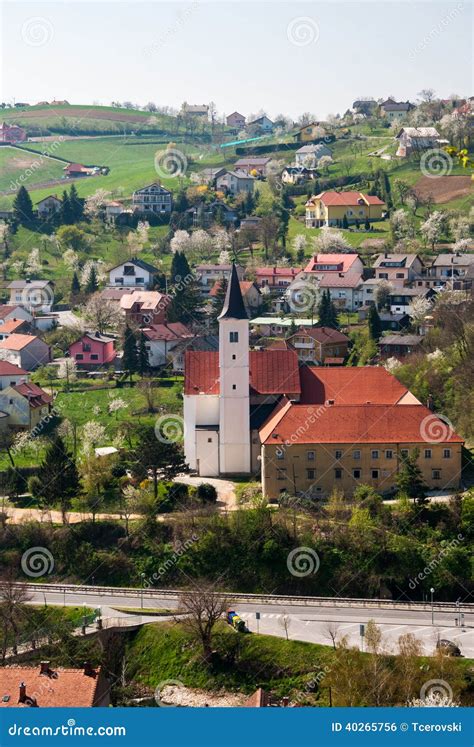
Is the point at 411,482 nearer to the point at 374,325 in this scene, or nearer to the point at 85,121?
the point at 374,325

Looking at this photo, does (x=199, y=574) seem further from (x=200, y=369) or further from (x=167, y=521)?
(x=200, y=369)

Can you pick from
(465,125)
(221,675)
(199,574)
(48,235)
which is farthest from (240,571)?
(465,125)

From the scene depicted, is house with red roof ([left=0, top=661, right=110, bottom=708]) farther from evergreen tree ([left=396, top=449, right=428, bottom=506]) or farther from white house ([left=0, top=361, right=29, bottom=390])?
white house ([left=0, top=361, right=29, bottom=390])

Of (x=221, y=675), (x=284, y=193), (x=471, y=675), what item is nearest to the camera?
(x=471, y=675)

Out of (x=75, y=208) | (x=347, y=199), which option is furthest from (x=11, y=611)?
(x=75, y=208)

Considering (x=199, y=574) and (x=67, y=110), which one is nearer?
(x=199, y=574)

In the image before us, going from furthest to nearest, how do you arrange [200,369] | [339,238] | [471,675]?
[339,238] < [200,369] < [471,675]

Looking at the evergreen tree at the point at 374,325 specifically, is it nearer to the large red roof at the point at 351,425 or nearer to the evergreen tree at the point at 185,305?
the evergreen tree at the point at 185,305

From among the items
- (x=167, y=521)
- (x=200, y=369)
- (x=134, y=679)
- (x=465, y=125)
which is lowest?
(x=134, y=679)
